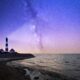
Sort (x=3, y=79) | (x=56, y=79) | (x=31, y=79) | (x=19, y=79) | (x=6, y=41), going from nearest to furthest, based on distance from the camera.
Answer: (x=3, y=79), (x=19, y=79), (x=31, y=79), (x=56, y=79), (x=6, y=41)

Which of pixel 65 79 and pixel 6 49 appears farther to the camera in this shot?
pixel 6 49

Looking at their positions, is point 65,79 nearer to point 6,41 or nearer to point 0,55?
point 0,55

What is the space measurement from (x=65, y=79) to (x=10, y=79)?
10.6 metres

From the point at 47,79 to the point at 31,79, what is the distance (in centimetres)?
293

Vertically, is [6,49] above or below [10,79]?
above

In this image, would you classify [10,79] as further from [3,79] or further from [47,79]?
[47,79]

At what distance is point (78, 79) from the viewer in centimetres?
3141

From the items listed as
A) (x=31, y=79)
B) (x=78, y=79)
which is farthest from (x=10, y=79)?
(x=78, y=79)

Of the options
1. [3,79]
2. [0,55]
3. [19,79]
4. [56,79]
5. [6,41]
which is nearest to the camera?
[3,79]

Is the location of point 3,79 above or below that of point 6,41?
below

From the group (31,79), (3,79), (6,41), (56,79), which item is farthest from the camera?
(6,41)

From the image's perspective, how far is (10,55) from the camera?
12725 cm

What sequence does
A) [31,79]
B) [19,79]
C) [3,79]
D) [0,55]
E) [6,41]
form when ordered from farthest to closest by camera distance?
[6,41]
[0,55]
[31,79]
[19,79]
[3,79]

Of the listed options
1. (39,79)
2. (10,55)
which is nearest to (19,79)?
(39,79)
